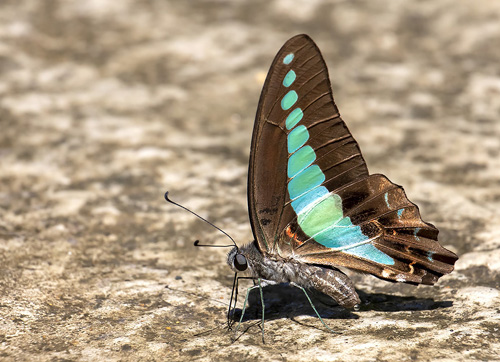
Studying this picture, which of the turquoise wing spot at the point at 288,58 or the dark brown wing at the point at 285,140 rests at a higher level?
the turquoise wing spot at the point at 288,58

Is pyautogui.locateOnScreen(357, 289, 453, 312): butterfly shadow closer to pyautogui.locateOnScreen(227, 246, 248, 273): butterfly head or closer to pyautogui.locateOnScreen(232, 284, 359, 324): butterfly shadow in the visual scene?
pyautogui.locateOnScreen(232, 284, 359, 324): butterfly shadow

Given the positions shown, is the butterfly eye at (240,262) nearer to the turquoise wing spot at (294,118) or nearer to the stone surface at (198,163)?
the stone surface at (198,163)

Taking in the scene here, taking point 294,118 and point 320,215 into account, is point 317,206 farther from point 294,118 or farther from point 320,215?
point 294,118

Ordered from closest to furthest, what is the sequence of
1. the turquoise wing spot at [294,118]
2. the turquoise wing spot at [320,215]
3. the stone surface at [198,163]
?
the stone surface at [198,163]
the turquoise wing spot at [294,118]
the turquoise wing spot at [320,215]

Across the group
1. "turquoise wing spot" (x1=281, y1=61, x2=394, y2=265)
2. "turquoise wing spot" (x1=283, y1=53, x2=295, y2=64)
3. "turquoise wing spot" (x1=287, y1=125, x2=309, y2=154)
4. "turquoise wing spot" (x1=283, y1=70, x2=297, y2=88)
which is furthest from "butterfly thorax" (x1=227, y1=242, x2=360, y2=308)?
"turquoise wing spot" (x1=283, y1=53, x2=295, y2=64)

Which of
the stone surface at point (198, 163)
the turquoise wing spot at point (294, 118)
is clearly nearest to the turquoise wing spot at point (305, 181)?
the turquoise wing spot at point (294, 118)

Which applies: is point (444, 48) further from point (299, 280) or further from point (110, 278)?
point (110, 278)
